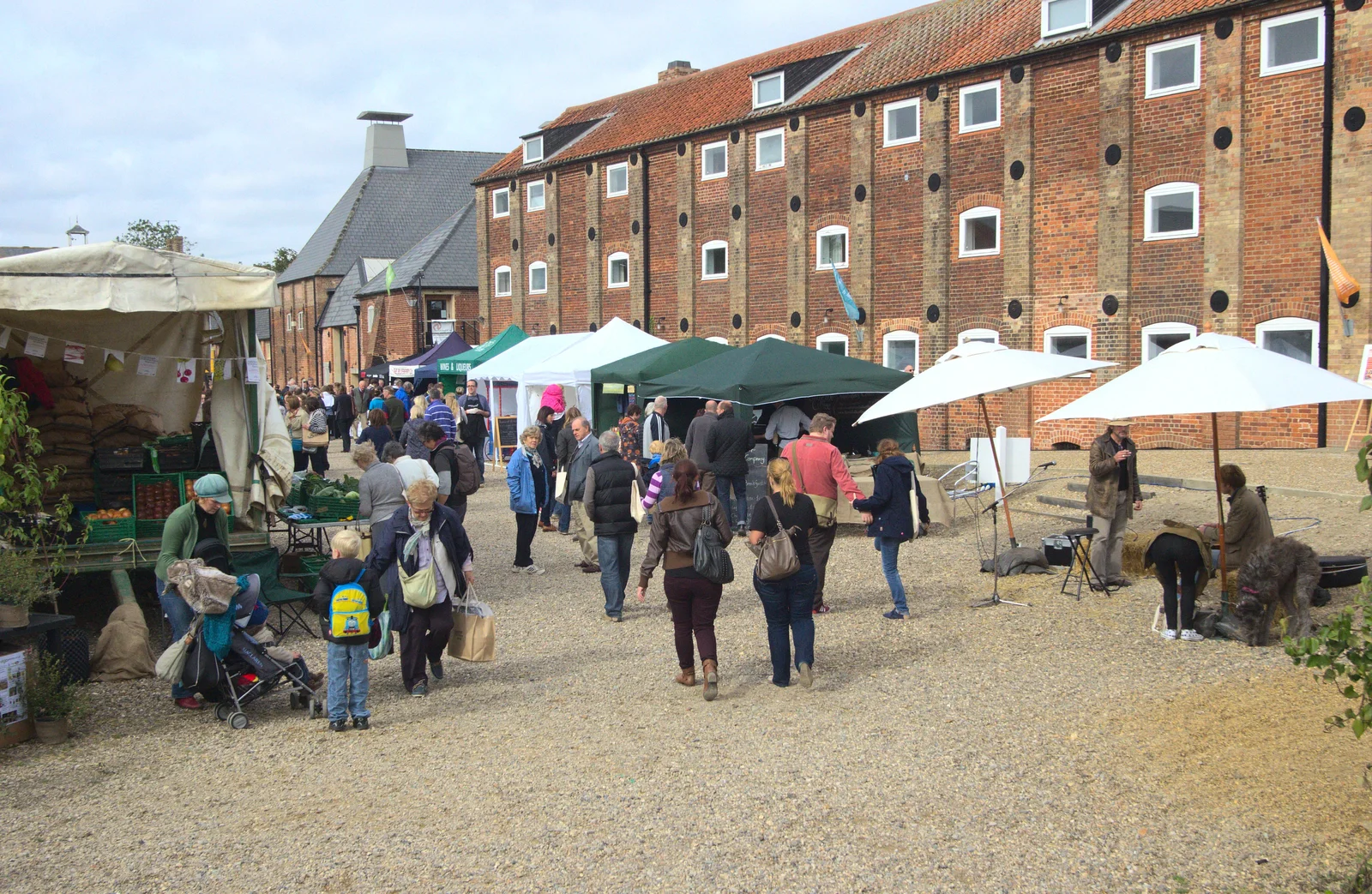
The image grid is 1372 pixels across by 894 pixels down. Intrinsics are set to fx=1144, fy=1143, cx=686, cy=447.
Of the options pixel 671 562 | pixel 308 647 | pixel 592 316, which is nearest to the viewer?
pixel 671 562

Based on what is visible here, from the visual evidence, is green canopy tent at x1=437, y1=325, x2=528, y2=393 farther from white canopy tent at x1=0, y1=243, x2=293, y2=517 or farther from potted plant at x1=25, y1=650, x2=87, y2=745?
potted plant at x1=25, y1=650, x2=87, y2=745

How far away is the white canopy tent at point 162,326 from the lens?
9.09 metres

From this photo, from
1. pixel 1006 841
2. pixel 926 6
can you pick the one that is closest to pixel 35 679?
pixel 1006 841

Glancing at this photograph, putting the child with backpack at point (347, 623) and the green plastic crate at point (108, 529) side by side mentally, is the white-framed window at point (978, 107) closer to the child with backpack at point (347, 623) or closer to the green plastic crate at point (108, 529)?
the green plastic crate at point (108, 529)

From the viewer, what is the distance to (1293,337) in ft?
67.4

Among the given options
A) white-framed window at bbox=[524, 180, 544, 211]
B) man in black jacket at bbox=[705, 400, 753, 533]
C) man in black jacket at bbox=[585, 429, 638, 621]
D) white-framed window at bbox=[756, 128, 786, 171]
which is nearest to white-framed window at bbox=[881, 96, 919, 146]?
white-framed window at bbox=[756, 128, 786, 171]

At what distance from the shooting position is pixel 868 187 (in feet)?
88.0

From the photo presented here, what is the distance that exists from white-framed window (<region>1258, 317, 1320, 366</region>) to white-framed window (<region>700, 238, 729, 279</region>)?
14.0 metres

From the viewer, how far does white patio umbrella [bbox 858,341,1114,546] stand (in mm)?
10930

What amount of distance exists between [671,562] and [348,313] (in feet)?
160

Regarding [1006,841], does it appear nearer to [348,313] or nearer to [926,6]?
[926,6]

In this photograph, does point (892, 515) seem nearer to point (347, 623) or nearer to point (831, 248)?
point (347, 623)

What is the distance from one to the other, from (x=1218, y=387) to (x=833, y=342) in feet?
62.9

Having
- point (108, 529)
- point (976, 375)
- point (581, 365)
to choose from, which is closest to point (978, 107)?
point (581, 365)
